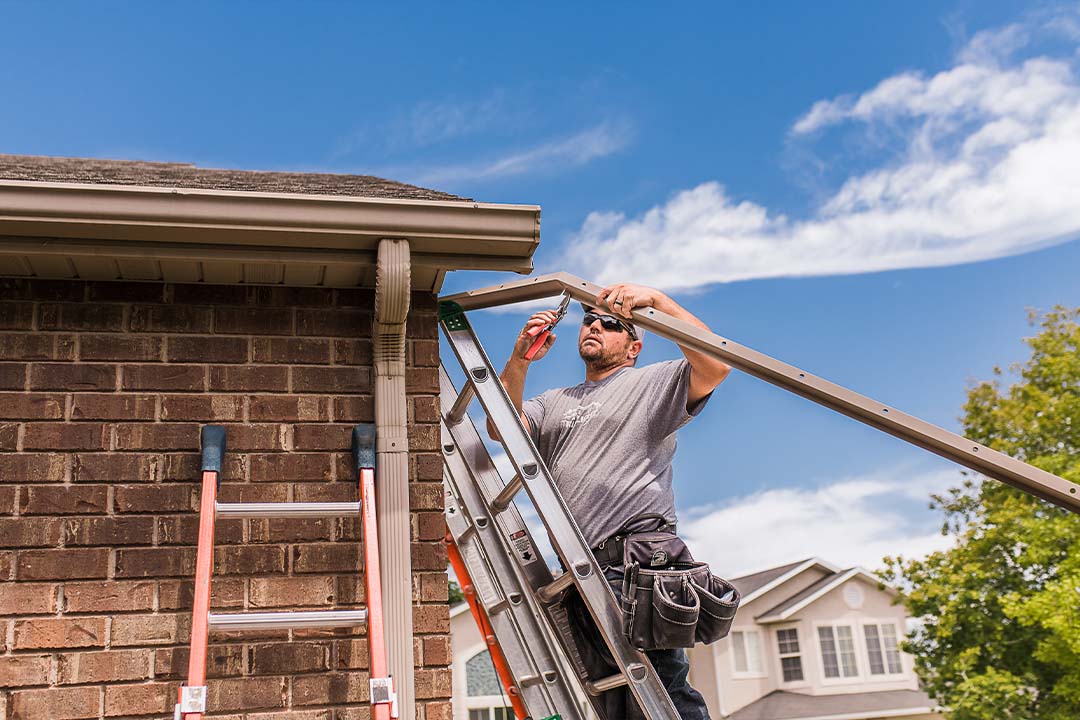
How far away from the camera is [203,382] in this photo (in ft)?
10.9

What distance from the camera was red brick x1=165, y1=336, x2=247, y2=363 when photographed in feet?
11.0

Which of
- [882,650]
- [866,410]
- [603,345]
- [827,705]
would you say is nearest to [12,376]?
[603,345]

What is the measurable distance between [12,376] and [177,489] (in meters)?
0.64

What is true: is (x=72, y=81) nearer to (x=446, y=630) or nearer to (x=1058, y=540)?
(x=1058, y=540)

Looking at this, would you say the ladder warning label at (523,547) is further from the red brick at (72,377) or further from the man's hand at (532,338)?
the red brick at (72,377)

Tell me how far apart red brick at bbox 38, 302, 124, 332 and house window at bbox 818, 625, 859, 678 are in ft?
69.2

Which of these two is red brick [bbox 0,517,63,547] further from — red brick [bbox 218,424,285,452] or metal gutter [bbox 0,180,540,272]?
metal gutter [bbox 0,180,540,272]

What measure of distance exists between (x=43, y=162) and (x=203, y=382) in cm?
228

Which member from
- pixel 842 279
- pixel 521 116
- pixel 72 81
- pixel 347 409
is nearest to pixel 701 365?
pixel 347 409

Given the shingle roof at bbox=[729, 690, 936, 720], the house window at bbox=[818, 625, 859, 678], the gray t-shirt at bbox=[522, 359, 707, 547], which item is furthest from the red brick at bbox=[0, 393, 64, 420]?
the house window at bbox=[818, 625, 859, 678]

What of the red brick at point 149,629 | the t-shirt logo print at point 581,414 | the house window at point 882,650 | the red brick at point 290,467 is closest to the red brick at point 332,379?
the red brick at point 290,467

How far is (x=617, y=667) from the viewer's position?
11.3 ft

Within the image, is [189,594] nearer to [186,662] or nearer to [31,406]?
[186,662]

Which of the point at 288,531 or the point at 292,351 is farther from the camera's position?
the point at 292,351
